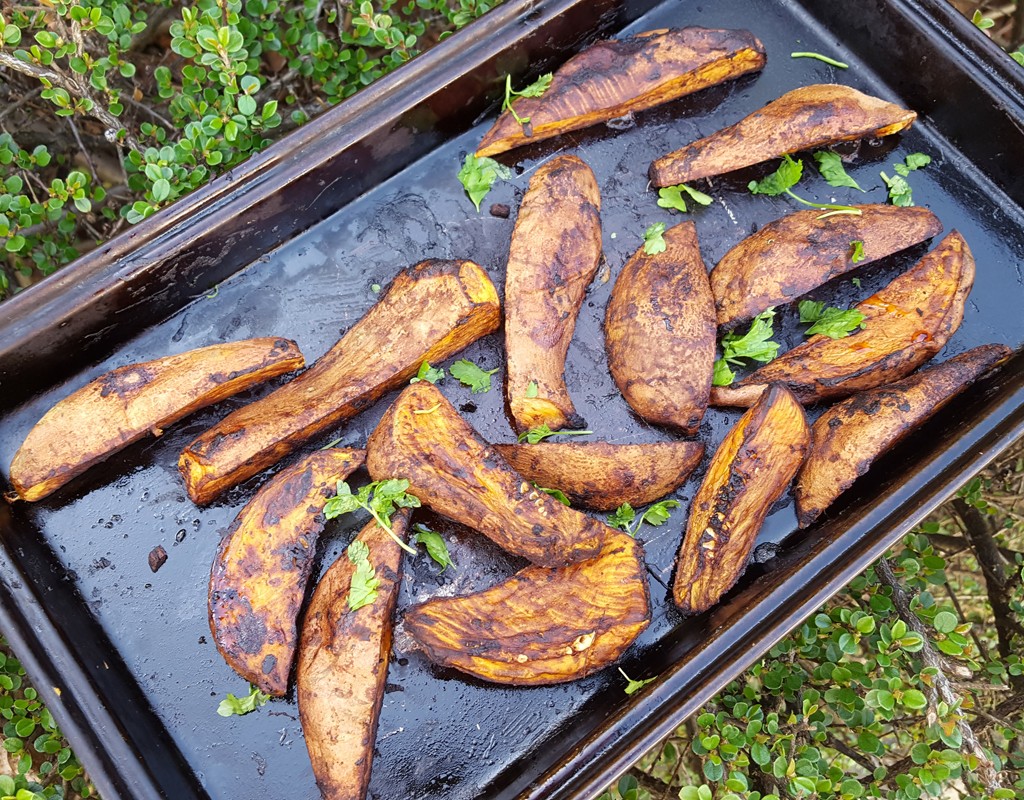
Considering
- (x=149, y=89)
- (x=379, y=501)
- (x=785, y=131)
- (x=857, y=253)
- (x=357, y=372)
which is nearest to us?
(x=379, y=501)

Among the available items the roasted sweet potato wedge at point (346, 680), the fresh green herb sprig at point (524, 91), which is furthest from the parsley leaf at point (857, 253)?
the roasted sweet potato wedge at point (346, 680)

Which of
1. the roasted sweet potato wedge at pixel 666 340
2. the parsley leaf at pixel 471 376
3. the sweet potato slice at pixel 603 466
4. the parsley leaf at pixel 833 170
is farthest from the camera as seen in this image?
the parsley leaf at pixel 833 170

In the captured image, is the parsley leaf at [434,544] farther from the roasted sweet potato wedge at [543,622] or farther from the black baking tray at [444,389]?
the roasted sweet potato wedge at [543,622]

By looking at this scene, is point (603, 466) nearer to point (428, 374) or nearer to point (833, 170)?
point (428, 374)

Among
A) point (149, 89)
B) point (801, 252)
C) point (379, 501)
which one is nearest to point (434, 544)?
point (379, 501)

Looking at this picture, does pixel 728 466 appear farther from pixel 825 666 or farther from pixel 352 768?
pixel 352 768

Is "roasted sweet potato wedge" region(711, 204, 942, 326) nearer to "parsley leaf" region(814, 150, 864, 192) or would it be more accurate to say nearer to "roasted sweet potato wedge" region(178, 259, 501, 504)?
"parsley leaf" region(814, 150, 864, 192)
